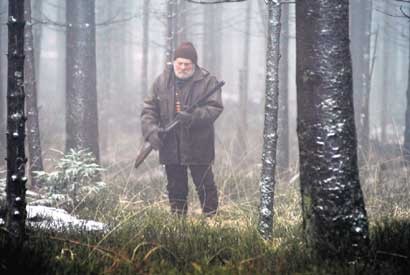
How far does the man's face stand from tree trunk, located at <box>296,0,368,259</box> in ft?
9.41

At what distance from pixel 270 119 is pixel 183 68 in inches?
65.2

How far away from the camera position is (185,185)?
7008 mm

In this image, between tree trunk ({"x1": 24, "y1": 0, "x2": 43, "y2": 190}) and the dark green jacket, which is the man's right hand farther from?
tree trunk ({"x1": 24, "y1": 0, "x2": 43, "y2": 190})

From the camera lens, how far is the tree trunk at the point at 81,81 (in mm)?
9328

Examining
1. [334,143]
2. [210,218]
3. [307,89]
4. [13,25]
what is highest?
[13,25]

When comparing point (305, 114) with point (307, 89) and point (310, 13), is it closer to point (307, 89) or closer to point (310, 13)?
point (307, 89)

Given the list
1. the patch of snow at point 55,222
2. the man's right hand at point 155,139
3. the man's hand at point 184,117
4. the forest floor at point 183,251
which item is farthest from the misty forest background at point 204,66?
the patch of snow at point 55,222

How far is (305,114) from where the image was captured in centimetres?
402

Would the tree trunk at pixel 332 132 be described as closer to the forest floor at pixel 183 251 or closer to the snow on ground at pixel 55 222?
the forest floor at pixel 183 251

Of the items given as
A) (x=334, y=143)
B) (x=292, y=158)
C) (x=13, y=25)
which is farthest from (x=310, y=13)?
(x=292, y=158)

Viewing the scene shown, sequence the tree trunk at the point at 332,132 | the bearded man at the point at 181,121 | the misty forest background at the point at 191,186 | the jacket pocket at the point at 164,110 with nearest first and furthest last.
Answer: the tree trunk at the point at 332,132, the misty forest background at the point at 191,186, the bearded man at the point at 181,121, the jacket pocket at the point at 164,110

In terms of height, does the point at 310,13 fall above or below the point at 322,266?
above

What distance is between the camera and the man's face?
6.68m

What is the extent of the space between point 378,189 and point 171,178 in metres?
3.20
